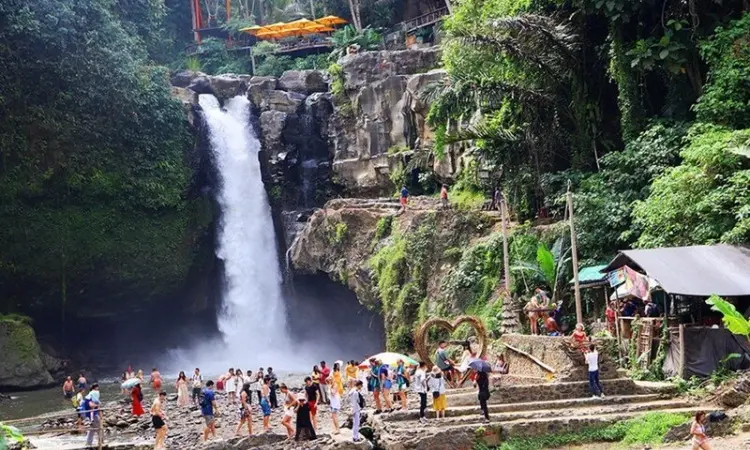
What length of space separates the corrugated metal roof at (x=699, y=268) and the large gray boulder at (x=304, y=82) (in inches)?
1058

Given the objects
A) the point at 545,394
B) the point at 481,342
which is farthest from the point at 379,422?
the point at 481,342

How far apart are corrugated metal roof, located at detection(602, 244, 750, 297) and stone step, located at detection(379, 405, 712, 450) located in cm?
264

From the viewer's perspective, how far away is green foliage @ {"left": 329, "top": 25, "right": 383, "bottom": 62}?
157 feet

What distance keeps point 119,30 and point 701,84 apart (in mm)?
25311

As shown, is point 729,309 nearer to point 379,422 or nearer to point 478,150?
point 379,422

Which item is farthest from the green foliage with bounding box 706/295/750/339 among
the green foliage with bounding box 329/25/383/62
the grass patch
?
the green foliage with bounding box 329/25/383/62

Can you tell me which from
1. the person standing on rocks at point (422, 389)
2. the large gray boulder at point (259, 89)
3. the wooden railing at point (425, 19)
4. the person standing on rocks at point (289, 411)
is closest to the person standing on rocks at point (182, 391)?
the person standing on rocks at point (289, 411)

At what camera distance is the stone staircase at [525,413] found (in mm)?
15625

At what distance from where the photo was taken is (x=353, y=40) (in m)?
48.6

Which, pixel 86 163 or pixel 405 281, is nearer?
pixel 405 281

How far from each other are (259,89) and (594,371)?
29556 mm

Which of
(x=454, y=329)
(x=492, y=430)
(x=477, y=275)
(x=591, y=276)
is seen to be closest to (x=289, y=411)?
(x=492, y=430)

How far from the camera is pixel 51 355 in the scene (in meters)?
37.7

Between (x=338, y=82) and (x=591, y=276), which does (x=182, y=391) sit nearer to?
(x=591, y=276)
